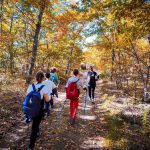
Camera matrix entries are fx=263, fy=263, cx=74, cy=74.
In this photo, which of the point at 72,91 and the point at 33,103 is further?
the point at 72,91

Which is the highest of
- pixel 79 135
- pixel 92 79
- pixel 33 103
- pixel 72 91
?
pixel 92 79

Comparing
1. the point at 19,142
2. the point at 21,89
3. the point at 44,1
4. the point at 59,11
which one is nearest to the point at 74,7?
the point at 44,1

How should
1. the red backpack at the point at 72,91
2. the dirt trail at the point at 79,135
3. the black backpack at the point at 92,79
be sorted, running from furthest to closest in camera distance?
the black backpack at the point at 92,79
the red backpack at the point at 72,91
the dirt trail at the point at 79,135

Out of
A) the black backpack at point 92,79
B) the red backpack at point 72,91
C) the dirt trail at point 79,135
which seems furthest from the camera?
the black backpack at point 92,79

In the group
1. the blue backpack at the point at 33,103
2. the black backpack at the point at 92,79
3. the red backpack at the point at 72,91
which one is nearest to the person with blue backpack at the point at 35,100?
the blue backpack at the point at 33,103

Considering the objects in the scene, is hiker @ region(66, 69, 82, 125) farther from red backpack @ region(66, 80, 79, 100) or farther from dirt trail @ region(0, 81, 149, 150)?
dirt trail @ region(0, 81, 149, 150)

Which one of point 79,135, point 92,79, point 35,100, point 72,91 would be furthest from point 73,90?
point 92,79

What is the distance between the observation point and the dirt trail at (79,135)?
7.67 m

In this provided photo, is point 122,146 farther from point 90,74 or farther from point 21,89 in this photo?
point 21,89

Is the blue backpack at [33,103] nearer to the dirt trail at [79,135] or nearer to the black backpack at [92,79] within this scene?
the dirt trail at [79,135]

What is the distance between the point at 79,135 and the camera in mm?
8938

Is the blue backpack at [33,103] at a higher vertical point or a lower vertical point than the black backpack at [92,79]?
lower

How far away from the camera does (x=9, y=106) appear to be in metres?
11.7

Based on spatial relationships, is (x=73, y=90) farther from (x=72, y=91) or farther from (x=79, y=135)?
(x=79, y=135)
